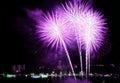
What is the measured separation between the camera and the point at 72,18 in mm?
24219

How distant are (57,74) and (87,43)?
377ft

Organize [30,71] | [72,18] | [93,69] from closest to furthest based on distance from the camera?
[72,18] < [93,69] < [30,71]

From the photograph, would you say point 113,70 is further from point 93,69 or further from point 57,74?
point 57,74

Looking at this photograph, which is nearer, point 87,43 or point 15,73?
point 87,43

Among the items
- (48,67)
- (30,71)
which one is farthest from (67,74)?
(30,71)

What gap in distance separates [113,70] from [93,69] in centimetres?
883

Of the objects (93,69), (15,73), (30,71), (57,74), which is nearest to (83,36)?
(93,69)

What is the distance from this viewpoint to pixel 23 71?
13075cm

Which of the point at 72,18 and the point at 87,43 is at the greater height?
the point at 72,18

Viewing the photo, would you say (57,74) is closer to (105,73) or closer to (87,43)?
(105,73)

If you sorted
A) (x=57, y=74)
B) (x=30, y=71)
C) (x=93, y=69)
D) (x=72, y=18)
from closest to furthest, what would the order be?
(x=72, y=18), (x=93, y=69), (x=30, y=71), (x=57, y=74)

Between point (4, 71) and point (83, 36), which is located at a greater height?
point (4, 71)

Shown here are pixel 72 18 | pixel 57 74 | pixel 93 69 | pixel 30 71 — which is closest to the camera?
pixel 72 18

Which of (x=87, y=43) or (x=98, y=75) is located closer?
(x=87, y=43)
